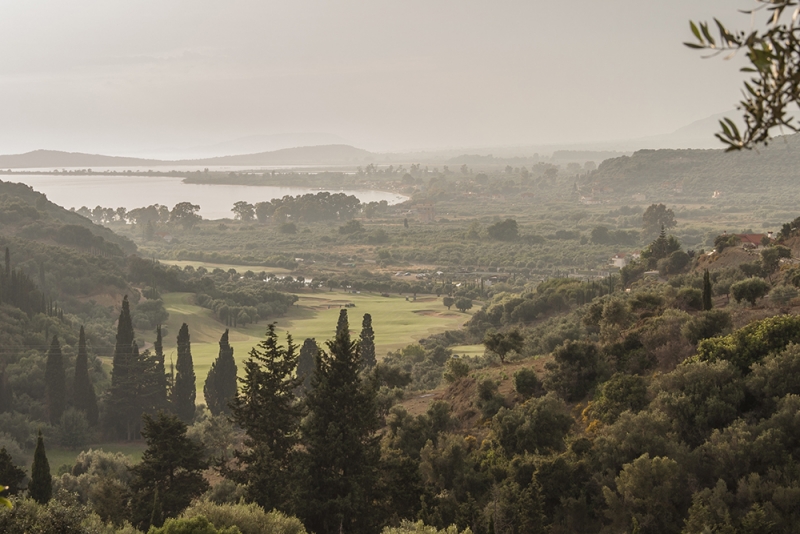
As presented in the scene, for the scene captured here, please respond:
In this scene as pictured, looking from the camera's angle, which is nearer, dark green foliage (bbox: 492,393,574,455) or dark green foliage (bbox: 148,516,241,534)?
dark green foliage (bbox: 148,516,241,534)

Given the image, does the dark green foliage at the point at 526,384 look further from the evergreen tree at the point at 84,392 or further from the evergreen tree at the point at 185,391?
the evergreen tree at the point at 84,392

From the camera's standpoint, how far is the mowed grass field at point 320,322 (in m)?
49.4

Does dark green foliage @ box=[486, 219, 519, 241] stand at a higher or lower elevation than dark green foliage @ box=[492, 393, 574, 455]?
higher

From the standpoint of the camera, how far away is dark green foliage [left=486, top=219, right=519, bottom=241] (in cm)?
10950

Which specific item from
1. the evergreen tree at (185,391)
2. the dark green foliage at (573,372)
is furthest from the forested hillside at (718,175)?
the dark green foliage at (573,372)

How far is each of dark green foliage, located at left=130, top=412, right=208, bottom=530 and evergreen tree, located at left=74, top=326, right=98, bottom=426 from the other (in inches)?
686

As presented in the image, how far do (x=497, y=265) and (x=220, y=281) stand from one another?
109 feet

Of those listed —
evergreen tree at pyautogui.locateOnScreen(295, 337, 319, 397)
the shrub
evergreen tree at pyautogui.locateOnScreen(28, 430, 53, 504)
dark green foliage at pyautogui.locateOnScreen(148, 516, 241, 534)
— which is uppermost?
dark green foliage at pyautogui.locateOnScreen(148, 516, 241, 534)

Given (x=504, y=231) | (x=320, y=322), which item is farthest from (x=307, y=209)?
(x=320, y=322)

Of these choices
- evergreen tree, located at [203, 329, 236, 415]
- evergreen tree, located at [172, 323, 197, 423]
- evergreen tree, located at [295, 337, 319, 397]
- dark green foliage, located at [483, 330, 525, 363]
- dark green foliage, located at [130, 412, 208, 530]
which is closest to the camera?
dark green foliage, located at [130, 412, 208, 530]

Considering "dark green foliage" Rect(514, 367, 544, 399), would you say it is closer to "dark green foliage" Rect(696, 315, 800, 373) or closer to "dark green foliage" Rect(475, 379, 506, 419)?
"dark green foliage" Rect(475, 379, 506, 419)

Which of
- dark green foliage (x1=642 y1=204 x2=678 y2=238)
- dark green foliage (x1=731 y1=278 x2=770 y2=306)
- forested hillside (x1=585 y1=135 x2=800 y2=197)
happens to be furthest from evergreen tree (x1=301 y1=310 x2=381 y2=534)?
forested hillside (x1=585 y1=135 x2=800 y2=197)

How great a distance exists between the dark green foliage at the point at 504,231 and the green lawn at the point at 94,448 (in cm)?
8025

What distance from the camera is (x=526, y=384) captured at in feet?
77.8
